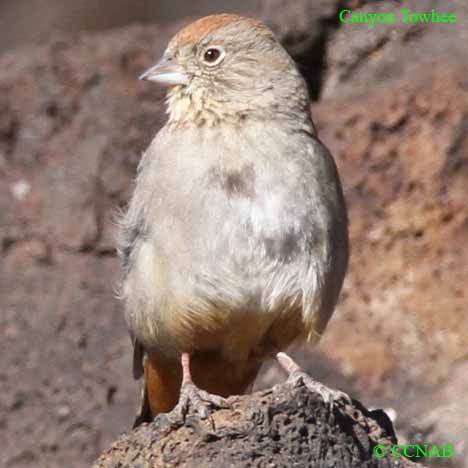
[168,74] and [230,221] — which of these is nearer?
[230,221]

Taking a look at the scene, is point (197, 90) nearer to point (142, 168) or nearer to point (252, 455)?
point (142, 168)

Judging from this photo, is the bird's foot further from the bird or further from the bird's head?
the bird's head

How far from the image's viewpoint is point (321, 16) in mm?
10008

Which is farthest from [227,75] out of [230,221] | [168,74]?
[230,221]

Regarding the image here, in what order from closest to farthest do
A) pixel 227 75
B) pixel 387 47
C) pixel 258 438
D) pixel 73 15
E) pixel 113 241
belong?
1. pixel 258 438
2. pixel 227 75
3. pixel 113 241
4. pixel 387 47
5. pixel 73 15

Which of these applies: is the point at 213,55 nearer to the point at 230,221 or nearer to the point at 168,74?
the point at 168,74

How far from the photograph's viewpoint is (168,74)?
7.35 m

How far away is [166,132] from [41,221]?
7.35 feet

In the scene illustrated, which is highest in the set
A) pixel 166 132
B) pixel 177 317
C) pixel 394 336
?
pixel 166 132

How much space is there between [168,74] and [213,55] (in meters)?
0.22

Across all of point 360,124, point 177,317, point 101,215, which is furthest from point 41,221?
point 177,317

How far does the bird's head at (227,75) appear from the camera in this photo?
7.23 meters

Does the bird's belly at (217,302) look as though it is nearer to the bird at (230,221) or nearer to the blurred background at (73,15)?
the bird at (230,221)

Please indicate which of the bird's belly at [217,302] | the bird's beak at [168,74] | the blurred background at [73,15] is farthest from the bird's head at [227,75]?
the blurred background at [73,15]
